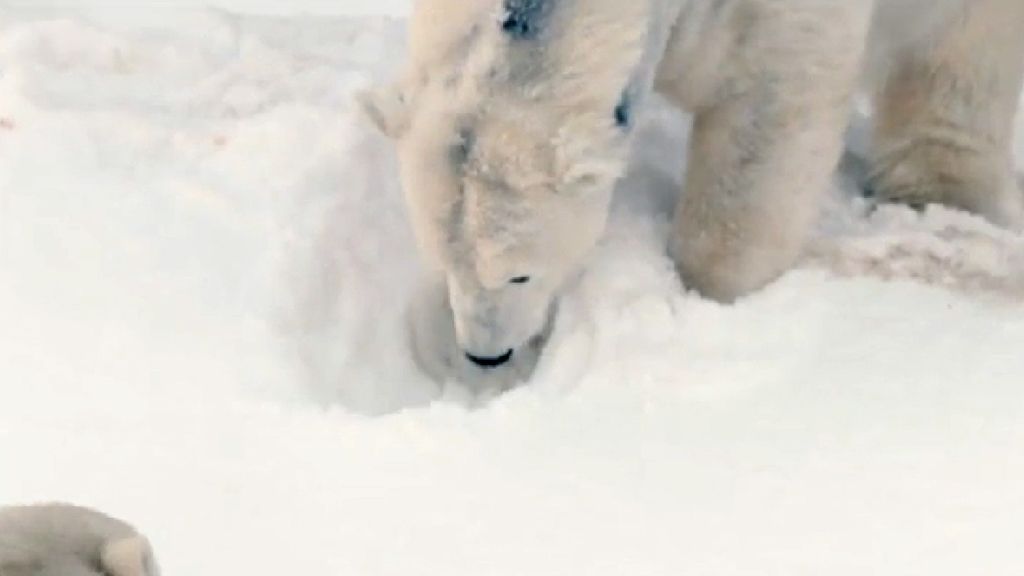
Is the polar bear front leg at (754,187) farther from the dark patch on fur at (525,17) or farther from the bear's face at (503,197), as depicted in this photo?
the dark patch on fur at (525,17)

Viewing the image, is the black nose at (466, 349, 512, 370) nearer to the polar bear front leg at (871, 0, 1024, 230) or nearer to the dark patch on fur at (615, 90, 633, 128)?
the dark patch on fur at (615, 90, 633, 128)

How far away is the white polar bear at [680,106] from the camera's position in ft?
4.51

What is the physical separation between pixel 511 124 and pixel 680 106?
0.33 meters

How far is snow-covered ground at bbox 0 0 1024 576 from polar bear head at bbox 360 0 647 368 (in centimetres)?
15

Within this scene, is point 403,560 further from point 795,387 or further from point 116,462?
point 795,387

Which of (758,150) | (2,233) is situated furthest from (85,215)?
(758,150)

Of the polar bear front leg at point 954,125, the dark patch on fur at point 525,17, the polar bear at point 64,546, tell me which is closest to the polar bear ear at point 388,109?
the dark patch on fur at point 525,17

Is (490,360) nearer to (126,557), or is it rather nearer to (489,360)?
(489,360)

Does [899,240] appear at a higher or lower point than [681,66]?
Answer: lower

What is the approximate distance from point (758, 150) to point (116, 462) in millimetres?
680

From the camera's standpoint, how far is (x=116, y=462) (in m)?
1.33

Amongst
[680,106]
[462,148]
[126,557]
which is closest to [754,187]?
[680,106]

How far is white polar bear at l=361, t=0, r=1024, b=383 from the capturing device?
1374mm

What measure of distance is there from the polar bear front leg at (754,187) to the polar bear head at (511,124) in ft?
0.63
